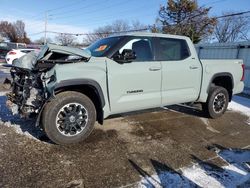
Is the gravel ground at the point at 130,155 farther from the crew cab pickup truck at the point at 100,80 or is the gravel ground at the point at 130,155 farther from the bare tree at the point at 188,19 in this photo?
the bare tree at the point at 188,19

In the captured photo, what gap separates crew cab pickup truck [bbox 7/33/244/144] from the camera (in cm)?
388

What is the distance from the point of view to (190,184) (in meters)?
3.10

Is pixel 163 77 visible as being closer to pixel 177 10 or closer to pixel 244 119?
pixel 244 119

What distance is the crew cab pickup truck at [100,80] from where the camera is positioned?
388 centimetres

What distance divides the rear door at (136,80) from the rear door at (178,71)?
0.61ft

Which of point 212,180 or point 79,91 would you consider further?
point 79,91

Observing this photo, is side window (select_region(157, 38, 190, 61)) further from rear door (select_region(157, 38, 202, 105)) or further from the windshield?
the windshield

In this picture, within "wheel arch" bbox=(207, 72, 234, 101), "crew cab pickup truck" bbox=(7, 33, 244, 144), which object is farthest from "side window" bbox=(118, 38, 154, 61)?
"wheel arch" bbox=(207, 72, 234, 101)

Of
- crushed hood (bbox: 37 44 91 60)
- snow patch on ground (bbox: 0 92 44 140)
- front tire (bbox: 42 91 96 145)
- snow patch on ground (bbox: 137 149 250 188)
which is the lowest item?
snow patch on ground (bbox: 137 149 250 188)

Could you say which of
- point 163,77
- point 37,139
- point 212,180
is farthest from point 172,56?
point 37,139

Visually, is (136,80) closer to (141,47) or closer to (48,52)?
(141,47)

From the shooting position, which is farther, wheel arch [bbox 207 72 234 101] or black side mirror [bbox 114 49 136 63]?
wheel arch [bbox 207 72 234 101]

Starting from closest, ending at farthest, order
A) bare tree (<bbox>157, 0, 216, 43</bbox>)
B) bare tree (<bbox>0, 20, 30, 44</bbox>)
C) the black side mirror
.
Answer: the black side mirror
bare tree (<bbox>157, 0, 216, 43</bbox>)
bare tree (<bbox>0, 20, 30, 44</bbox>)

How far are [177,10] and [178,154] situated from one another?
29.0 m
